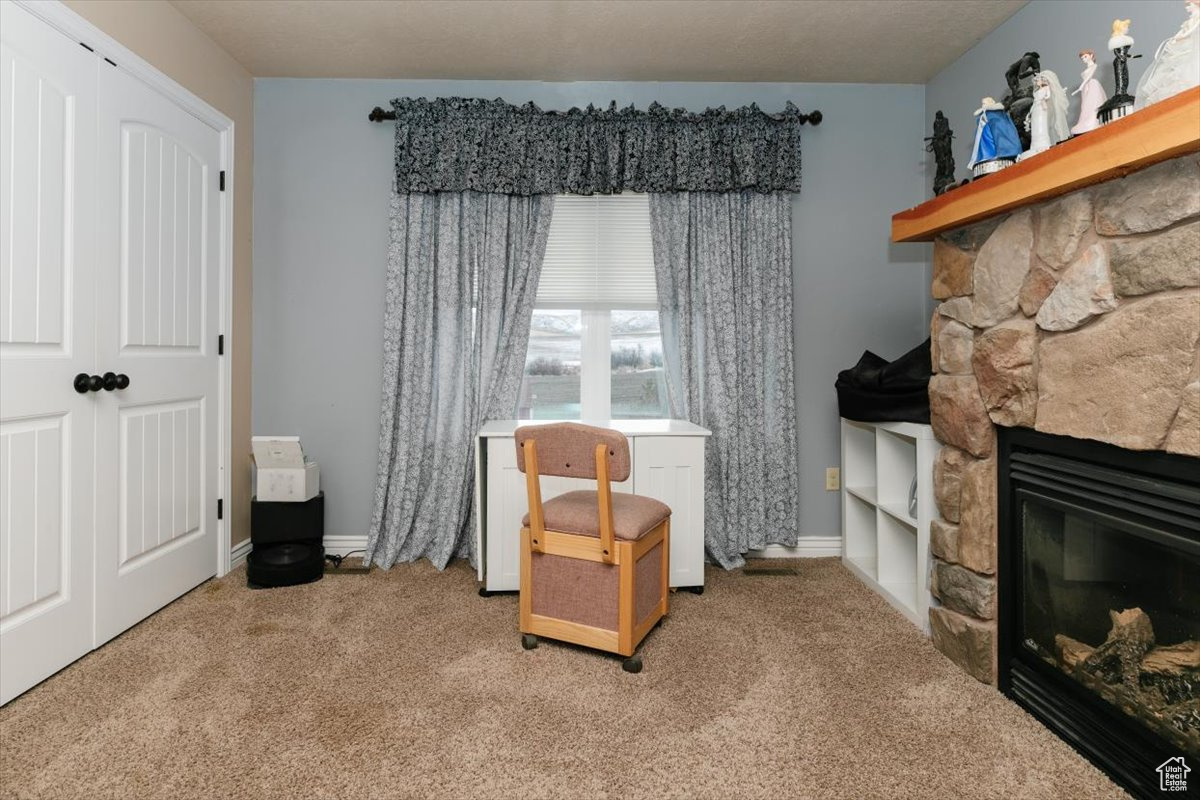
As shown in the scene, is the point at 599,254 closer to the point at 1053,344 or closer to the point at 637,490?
the point at 637,490

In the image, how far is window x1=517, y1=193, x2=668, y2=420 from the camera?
10.7ft

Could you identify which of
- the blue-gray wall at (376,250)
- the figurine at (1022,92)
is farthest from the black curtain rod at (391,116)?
the figurine at (1022,92)

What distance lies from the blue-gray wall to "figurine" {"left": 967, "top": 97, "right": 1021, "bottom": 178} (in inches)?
47.9

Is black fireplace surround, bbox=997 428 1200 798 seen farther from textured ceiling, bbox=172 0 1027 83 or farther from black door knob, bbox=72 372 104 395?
black door knob, bbox=72 372 104 395

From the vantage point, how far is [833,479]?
10.9 feet

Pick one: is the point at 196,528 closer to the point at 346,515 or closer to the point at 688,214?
the point at 346,515

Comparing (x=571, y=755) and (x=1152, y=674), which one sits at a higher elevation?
(x=1152, y=674)

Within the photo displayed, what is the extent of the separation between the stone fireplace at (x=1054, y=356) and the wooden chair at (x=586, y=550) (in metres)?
1.03

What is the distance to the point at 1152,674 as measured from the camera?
1.56 meters

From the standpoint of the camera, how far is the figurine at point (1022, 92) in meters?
2.04

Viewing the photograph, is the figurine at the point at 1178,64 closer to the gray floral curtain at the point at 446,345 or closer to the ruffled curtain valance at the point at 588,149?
the ruffled curtain valance at the point at 588,149

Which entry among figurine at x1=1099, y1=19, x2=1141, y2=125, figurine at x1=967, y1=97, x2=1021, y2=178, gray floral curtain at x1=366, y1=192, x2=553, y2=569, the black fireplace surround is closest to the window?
gray floral curtain at x1=366, y1=192, x2=553, y2=569

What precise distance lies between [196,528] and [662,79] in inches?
120

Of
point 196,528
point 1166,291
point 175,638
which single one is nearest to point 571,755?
point 175,638
